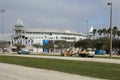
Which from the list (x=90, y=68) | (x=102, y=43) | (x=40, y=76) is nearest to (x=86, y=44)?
(x=102, y=43)

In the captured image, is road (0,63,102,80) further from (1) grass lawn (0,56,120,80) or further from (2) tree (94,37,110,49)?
(2) tree (94,37,110,49)

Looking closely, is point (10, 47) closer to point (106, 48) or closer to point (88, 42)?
point (88, 42)

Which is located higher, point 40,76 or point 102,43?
point 40,76

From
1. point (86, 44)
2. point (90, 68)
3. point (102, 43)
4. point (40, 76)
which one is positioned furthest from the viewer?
point (86, 44)

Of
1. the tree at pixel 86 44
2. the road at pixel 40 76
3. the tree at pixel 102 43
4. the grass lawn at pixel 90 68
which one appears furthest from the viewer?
the tree at pixel 86 44

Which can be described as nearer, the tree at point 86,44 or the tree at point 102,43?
the tree at point 102,43

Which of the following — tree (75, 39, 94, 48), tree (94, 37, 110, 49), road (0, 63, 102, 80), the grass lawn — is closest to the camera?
road (0, 63, 102, 80)

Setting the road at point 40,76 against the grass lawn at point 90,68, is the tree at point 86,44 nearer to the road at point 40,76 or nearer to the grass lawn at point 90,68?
the grass lawn at point 90,68

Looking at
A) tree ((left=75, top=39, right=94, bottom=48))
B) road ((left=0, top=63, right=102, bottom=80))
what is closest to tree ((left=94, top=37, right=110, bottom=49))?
tree ((left=75, top=39, right=94, bottom=48))

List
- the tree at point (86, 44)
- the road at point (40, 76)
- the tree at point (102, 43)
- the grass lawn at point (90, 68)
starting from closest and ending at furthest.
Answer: the road at point (40, 76) → the grass lawn at point (90, 68) → the tree at point (102, 43) → the tree at point (86, 44)

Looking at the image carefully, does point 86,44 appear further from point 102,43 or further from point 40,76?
point 40,76

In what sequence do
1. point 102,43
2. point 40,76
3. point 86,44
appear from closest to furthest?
1. point 40,76
2. point 102,43
3. point 86,44

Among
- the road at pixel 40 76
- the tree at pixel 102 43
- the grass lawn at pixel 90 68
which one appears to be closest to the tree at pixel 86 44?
the tree at pixel 102 43

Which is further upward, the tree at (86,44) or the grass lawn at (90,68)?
the grass lawn at (90,68)
